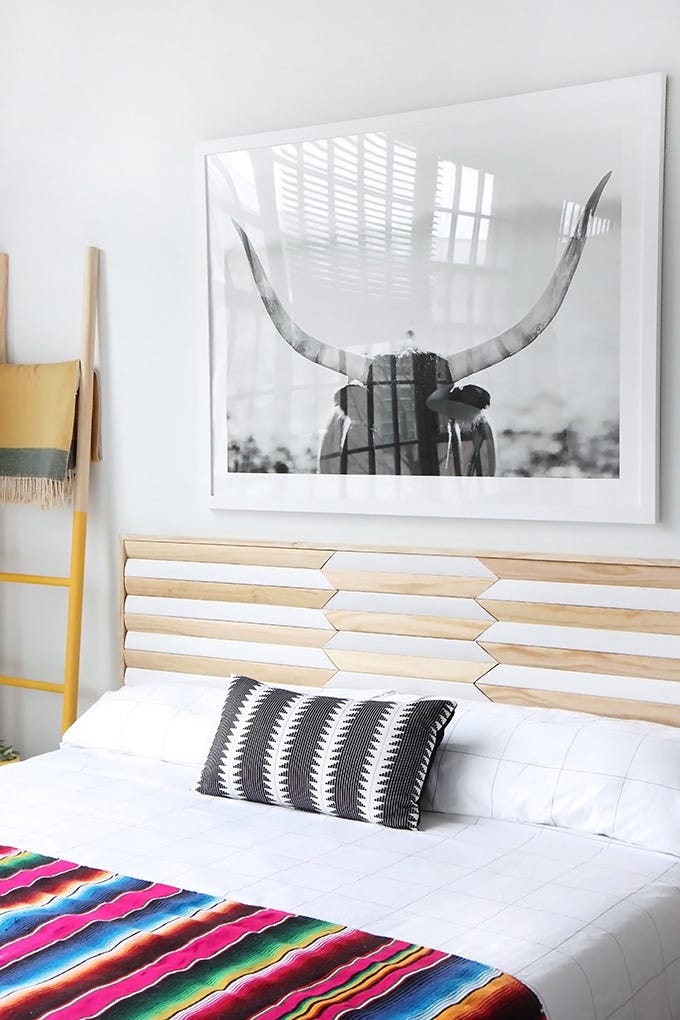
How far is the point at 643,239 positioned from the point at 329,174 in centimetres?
87

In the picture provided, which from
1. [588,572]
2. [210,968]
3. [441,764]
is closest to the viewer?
[210,968]

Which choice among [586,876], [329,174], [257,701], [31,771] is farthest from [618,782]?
[329,174]

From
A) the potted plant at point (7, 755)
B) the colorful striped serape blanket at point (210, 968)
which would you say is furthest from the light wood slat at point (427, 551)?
the colorful striped serape blanket at point (210, 968)

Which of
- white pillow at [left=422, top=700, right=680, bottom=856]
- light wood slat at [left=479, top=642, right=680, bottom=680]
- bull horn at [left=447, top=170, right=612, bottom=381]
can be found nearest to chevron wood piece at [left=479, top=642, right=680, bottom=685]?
light wood slat at [left=479, top=642, right=680, bottom=680]

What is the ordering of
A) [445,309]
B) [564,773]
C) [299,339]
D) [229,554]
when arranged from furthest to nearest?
→ [229,554]
[299,339]
[445,309]
[564,773]

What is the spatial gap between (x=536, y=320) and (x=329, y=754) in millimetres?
1138

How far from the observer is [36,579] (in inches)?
138

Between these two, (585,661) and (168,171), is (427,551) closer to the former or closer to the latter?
(585,661)

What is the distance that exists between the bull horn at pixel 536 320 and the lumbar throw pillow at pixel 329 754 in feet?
2.80

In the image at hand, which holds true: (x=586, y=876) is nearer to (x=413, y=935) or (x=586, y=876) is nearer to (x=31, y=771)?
(x=413, y=935)

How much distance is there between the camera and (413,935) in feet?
6.15

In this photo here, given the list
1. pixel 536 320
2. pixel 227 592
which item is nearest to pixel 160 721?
pixel 227 592

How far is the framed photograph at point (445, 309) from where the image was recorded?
265 cm

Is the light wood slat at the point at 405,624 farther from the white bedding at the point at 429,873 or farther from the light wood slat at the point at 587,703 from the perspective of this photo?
the white bedding at the point at 429,873
